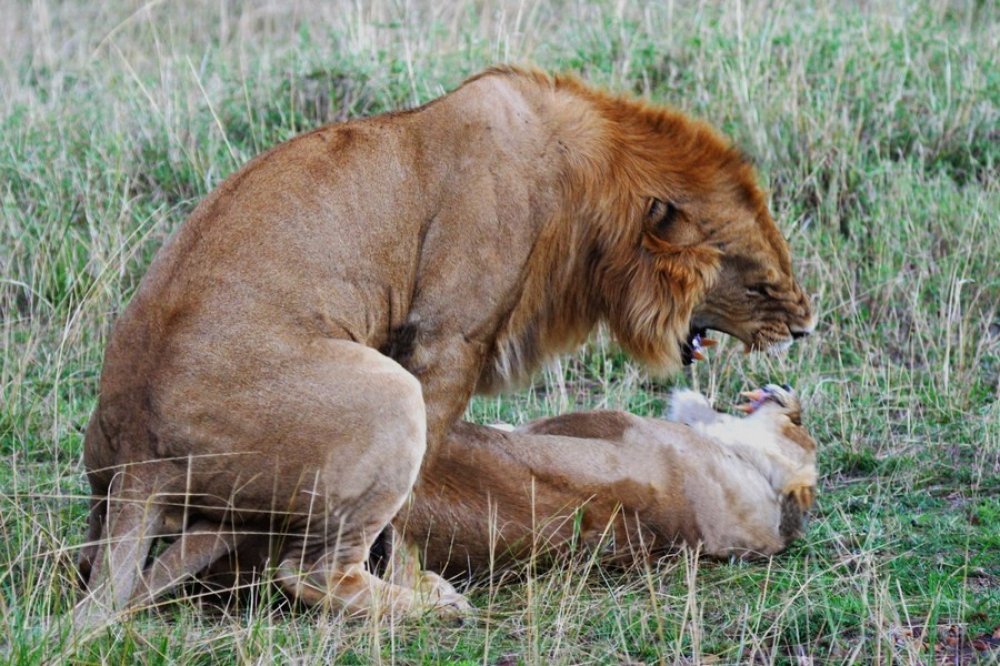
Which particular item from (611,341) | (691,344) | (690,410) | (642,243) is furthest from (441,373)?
(690,410)

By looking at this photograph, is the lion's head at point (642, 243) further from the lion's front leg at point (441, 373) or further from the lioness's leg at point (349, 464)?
the lioness's leg at point (349, 464)

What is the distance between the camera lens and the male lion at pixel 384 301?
4.16 meters

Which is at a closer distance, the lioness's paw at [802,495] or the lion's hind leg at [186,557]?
the lion's hind leg at [186,557]

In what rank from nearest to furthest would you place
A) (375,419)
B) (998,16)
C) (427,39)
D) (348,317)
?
(375,419) → (348,317) → (427,39) → (998,16)

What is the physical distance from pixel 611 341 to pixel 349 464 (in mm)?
1440

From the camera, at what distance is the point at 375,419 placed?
4.17 m

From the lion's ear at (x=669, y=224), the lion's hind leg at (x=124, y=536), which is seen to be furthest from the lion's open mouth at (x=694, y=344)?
the lion's hind leg at (x=124, y=536)

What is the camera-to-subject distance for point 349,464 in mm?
4164

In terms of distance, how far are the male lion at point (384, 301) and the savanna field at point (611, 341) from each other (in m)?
0.26

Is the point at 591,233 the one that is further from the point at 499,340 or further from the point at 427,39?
the point at 427,39

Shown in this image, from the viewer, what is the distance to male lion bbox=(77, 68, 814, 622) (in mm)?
4164

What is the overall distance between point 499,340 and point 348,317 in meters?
0.52

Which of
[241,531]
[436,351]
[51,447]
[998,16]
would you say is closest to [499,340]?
[436,351]

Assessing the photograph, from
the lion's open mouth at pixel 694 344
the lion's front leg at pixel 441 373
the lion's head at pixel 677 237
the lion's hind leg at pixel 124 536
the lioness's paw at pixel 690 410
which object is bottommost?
the lioness's paw at pixel 690 410
